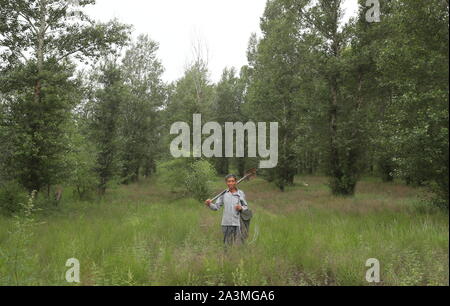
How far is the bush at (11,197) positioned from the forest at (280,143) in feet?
0.17

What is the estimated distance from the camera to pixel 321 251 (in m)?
5.47

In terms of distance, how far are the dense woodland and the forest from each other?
0.06m

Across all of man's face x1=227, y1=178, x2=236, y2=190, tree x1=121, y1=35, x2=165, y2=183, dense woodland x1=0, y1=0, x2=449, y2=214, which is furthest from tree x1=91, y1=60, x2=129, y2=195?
man's face x1=227, y1=178, x2=236, y2=190

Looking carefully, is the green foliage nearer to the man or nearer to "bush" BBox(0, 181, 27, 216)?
"bush" BBox(0, 181, 27, 216)

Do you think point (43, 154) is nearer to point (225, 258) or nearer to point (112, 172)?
point (112, 172)

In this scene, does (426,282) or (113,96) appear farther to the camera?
(113,96)

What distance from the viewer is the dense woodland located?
27.5 ft

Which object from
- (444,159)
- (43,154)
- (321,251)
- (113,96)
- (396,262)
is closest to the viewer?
(396,262)

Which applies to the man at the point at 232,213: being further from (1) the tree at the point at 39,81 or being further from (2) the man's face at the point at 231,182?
(1) the tree at the point at 39,81

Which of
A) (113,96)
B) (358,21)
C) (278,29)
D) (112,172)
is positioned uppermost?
(278,29)

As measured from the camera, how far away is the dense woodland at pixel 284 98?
330 inches

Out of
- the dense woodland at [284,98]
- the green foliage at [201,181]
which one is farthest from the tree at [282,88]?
the green foliage at [201,181]

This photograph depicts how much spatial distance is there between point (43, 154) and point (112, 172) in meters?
8.54
